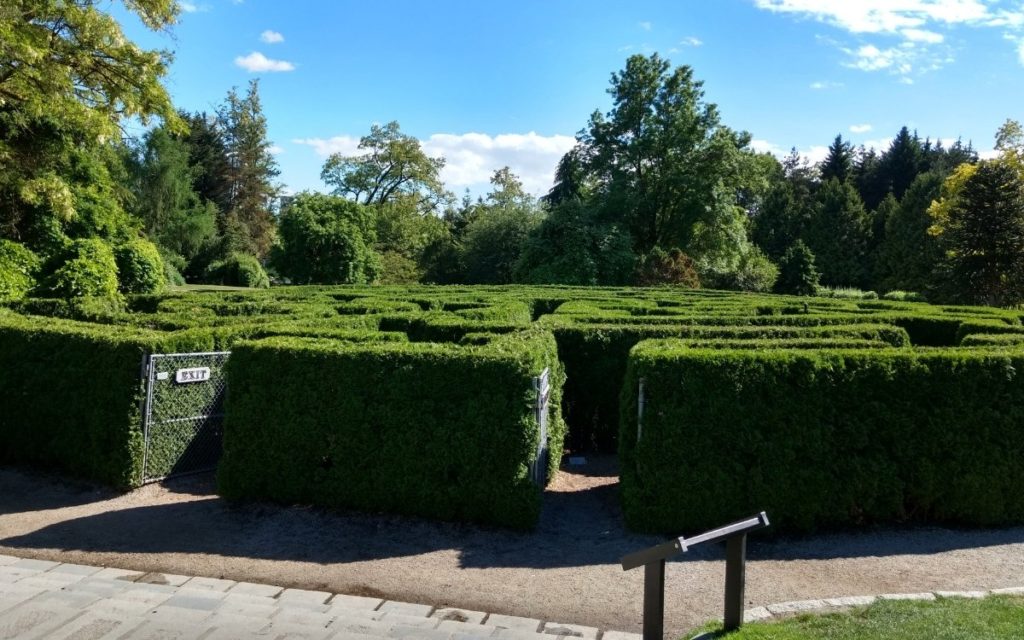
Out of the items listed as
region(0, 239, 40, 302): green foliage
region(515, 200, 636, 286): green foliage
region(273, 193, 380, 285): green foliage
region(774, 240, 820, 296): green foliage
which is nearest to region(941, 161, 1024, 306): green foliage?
region(774, 240, 820, 296): green foliage

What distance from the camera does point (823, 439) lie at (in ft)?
21.0

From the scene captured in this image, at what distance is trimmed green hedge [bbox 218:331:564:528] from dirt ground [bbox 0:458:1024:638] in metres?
0.24

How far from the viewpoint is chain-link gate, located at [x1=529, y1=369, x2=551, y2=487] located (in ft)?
21.7

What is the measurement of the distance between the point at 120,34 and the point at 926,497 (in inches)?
694

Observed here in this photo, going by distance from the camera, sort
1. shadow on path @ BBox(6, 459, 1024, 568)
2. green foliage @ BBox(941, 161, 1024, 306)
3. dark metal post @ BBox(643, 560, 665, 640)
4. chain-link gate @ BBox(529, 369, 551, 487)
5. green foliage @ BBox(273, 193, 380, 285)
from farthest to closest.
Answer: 1. green foliage @ BBox(273, 193, 380, 285)
2. green foliage @ BBox(941, 161, 1024, 306)
3. chain-link gate @ BBox(529, 369, 551, 487)
4. shadow on path @ BBox(6, 459, 1024, 568)
5. dark metal post @ BBox(643, 560, 665, 640)

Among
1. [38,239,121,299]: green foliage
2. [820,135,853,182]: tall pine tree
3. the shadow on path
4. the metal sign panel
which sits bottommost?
the shadow on path

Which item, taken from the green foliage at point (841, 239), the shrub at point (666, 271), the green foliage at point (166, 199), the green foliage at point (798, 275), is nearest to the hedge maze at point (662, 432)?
the shrub at point (666, 271)

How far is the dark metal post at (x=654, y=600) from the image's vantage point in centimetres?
389

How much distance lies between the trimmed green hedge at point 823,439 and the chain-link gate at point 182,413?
520 cm

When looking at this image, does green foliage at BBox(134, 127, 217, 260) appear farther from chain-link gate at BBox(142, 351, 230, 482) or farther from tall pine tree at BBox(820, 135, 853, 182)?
tall pine tree at BBox(820, 135, 853, 182)

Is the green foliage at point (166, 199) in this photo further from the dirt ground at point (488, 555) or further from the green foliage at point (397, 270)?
the dirt ground at point (488, 555)

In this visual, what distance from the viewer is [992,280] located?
26.9 meters

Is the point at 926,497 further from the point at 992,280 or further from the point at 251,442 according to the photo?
the point at 992,280

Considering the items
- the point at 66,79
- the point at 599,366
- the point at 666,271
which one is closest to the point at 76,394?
the point at 599,366
